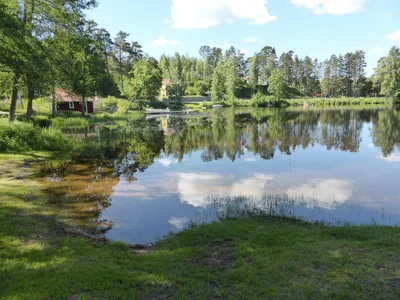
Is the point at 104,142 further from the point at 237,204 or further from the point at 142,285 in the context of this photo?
the point at 142,285

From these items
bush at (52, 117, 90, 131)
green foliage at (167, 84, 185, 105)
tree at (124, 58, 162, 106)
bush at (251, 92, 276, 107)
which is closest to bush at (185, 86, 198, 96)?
bush at (251, 92, 276, 107)

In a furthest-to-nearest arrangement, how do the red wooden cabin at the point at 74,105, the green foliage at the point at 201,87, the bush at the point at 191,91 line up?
the green foliage at the point at 201,87 → the bush at the point at 191,91 → the red wooden cabin at the point at 74,105

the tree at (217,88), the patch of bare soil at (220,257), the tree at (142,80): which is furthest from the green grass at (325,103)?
the patch of bare soil at (220,257)

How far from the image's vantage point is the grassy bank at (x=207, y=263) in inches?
180

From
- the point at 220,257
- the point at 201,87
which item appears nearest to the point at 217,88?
the point at 201,87

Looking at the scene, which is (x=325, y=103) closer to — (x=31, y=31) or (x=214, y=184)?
(x=31, y=31)

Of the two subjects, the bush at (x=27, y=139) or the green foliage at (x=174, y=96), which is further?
the green foliage at (x=174, y=96)

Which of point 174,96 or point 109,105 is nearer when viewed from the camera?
point 109,105

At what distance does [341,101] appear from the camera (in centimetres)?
9650

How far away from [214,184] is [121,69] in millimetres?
93256

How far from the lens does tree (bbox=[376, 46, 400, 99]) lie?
271 feet

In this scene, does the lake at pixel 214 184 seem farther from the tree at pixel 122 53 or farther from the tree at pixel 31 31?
the tree at pixel 122 53

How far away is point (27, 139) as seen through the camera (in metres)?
18.1

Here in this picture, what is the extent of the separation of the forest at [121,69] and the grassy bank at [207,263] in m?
11.6
